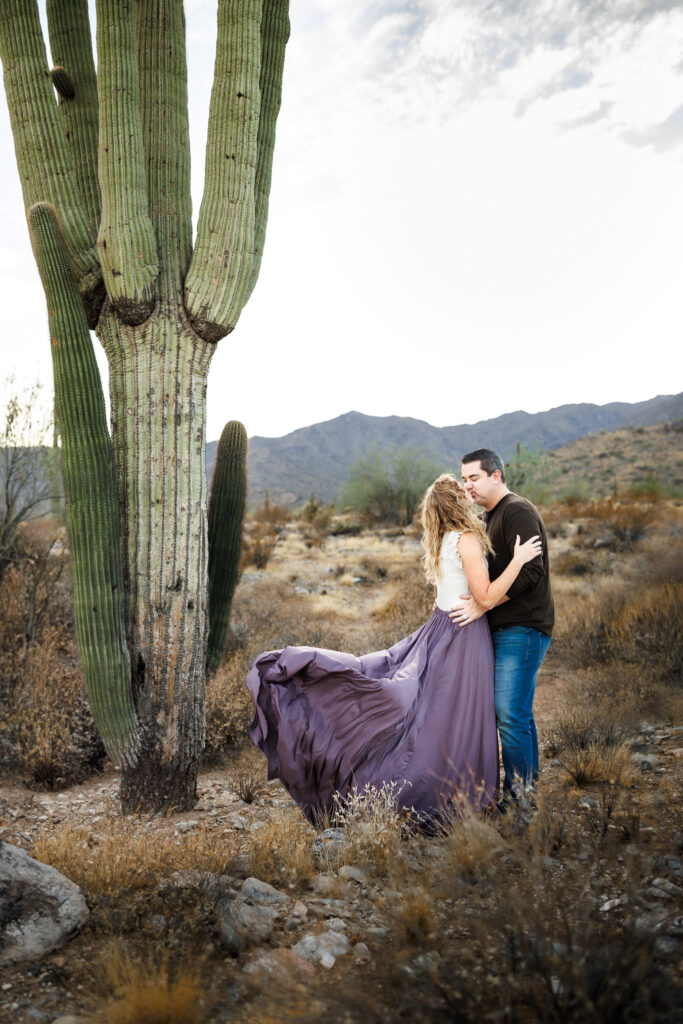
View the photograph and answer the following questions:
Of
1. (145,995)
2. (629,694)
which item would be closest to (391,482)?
(629,694)

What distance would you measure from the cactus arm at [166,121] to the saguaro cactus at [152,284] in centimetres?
1

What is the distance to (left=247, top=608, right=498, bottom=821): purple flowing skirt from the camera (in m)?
3.73

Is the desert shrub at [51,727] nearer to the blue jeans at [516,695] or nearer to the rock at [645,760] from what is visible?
the blue jeans at [516,695]

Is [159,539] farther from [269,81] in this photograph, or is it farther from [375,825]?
[269,81]

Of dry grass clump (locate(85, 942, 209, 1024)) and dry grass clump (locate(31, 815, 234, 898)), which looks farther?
dry grass clump (locate(31, 815, 234, 898))

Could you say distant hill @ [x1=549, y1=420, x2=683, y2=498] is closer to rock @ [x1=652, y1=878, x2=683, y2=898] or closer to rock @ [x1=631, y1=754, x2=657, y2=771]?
rock @ [x1=631, y1=754, x2=657, y2=771]

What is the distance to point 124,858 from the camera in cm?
308

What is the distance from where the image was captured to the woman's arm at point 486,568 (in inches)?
146

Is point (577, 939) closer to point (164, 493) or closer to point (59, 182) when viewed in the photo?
point (164, 493)

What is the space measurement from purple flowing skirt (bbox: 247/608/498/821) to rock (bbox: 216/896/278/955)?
1.05 metres

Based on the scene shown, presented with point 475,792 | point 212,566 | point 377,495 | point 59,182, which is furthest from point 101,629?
point 377,495

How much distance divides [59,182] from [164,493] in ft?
7.48

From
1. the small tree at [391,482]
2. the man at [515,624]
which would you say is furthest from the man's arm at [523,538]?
the small tree at [391,482]

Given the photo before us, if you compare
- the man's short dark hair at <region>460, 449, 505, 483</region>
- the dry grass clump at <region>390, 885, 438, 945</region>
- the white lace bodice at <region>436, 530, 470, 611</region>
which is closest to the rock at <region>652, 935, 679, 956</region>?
the dry grass clump at <region>390, 885, 438, 945</region>
